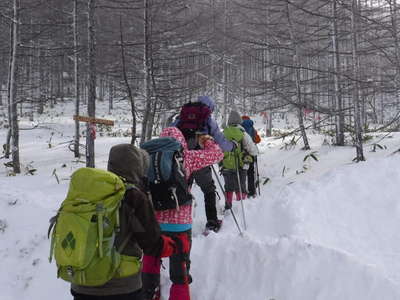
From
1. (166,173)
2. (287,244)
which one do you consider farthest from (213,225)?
(166,173)

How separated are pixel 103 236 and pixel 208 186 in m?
3.36

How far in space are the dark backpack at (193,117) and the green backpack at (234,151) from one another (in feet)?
8.14

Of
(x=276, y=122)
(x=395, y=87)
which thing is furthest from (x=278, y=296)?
(x=276, y=122)

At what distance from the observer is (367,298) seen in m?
3.67

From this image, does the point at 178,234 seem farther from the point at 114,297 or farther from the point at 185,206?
the point at 114,297

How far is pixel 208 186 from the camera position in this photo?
19.3ft

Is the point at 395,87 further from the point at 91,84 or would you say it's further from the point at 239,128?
the point at 91,84

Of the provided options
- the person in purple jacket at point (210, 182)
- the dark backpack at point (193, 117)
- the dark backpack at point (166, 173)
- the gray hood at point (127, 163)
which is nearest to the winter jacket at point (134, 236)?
the gray hood at point (127, 163)

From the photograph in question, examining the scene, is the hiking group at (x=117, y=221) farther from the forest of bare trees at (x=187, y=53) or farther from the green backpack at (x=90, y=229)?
the forest of bare trees at (x=187, y=53)

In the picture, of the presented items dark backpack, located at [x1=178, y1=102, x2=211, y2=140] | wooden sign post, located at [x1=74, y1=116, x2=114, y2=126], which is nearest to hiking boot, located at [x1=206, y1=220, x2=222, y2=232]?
dark backpack, located at [x1=178, y1=102, x2=211, y2=140]

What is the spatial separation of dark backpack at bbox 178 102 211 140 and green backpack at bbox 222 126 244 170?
2.48 m

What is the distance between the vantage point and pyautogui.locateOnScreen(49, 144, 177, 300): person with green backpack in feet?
8.29

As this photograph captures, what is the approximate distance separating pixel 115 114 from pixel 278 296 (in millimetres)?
36320

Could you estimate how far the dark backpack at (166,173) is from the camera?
3.51m
